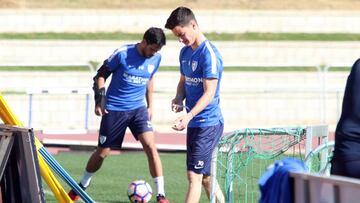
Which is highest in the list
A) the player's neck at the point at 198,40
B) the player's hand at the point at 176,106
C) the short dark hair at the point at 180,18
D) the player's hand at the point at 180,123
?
the short dark hair at the point at 180,18

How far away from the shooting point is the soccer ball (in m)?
10.9

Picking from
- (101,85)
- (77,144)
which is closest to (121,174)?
(101,85)

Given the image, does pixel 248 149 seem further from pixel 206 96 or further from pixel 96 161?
pixel 96 161

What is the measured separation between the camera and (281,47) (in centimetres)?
3009

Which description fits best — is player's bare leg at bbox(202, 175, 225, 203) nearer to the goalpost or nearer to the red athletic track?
the goalpost

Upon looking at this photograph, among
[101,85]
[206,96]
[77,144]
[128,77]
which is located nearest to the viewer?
[206,96]

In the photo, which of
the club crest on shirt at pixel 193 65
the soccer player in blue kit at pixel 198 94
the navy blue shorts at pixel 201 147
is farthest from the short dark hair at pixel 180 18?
the navy blue shorts at pixel 201 147

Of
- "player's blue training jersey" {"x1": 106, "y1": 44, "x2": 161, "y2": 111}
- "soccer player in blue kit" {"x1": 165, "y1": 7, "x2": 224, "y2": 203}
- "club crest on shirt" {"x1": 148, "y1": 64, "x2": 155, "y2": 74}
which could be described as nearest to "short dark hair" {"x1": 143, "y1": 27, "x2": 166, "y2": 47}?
"player's blue training jersey" {"x1": 106, "y1": 44, "x2": 161, "y2": 111}

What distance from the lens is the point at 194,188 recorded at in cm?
895

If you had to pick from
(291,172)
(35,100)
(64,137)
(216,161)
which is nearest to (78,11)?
(35,100)

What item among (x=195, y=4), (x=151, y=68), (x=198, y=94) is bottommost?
(x=198, y=94)

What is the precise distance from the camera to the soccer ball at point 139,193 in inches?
428

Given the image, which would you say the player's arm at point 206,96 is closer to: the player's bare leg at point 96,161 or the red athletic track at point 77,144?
the player's bare leg at point 96,161

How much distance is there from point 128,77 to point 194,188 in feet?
8.82
